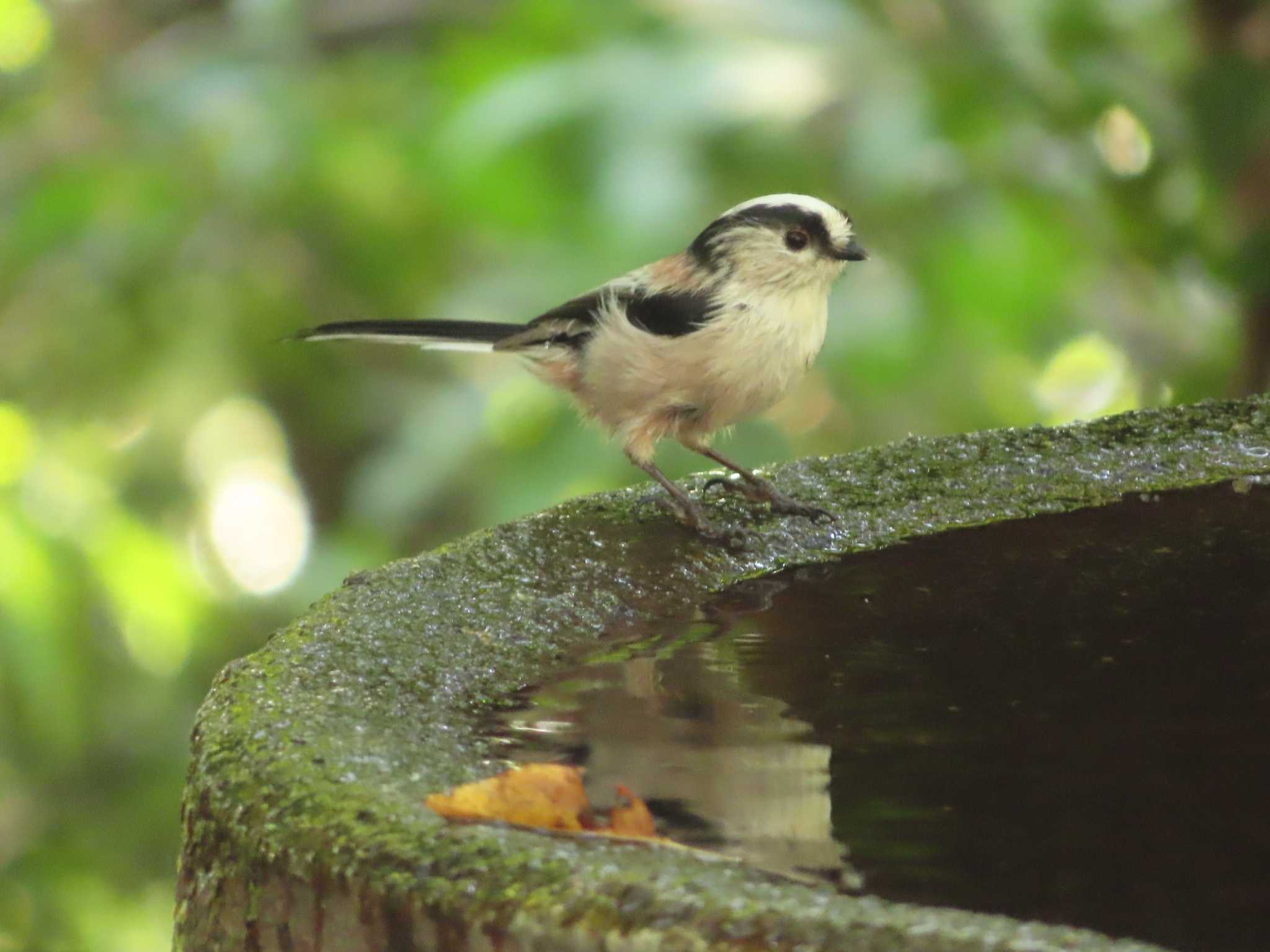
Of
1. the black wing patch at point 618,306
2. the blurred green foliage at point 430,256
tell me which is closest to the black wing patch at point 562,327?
the black wing patch at point 618,306

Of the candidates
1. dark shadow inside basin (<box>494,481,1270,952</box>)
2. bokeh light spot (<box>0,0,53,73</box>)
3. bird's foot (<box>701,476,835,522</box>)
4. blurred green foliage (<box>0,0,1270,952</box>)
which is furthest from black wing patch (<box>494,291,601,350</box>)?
bokeh light spot (<box>0,0,53,73</box>)

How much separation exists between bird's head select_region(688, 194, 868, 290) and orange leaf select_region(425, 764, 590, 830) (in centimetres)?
154

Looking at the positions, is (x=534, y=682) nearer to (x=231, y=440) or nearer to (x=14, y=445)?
(x=14, y=445)

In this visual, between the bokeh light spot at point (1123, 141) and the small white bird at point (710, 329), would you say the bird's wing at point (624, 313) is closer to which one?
the small white bird at point (710, 329)

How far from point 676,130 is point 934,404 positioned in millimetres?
1341

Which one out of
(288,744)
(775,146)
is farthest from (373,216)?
(288,744)

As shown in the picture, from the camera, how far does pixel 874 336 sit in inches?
129

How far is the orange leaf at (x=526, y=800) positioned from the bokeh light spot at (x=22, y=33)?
390 centimetres

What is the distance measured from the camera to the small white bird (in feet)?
8.71

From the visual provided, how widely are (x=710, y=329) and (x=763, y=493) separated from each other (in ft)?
1.45

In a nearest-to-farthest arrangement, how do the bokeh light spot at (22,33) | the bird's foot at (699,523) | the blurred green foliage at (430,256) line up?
the bird's foot at (699,523)
the blurred green foliage at (430,256)
the bokeh light spot at (22,33)

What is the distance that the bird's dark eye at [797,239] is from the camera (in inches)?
107

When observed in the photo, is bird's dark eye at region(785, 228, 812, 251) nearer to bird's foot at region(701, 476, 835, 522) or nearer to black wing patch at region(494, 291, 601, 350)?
black wing patch at region(494, 291, 601, 350)

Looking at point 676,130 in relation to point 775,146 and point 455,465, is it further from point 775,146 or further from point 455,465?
point 455,465
